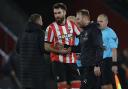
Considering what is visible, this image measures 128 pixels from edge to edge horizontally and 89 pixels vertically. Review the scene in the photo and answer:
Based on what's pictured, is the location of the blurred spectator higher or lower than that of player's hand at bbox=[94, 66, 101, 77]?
lower

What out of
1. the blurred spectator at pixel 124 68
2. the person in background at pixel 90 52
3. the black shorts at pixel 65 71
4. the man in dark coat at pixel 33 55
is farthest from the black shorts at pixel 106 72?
the blurred spectator at pixel 124 68

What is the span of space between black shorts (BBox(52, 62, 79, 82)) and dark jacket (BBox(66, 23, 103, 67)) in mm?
567

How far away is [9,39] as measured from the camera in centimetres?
2397

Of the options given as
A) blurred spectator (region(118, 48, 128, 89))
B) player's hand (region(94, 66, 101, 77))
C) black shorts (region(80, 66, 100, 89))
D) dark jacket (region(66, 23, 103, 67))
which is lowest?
blurred spectator (region(118, 48, 128, 89))

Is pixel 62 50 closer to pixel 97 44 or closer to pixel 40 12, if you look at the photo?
pixel 97 44

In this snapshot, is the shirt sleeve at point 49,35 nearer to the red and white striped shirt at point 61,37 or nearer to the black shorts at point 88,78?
the red and white striped shirt at point 61,37

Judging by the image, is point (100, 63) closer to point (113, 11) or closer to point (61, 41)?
point (61, 41)

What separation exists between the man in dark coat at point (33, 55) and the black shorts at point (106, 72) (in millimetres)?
1140

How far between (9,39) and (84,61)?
427 inches

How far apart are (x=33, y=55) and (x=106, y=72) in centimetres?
151

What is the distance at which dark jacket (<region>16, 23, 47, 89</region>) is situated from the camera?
1400cm

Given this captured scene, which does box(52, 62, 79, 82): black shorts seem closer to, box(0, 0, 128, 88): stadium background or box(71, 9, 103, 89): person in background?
box(71, 9, 103, 89): person in background

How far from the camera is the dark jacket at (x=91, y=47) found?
1329 centimetres

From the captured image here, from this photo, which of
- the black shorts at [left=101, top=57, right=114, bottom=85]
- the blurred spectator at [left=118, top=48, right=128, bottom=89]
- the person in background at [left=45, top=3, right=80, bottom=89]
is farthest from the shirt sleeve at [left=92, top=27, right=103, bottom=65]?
the blurred spectator at [left=118, top=48, right=128, bottom=89]
